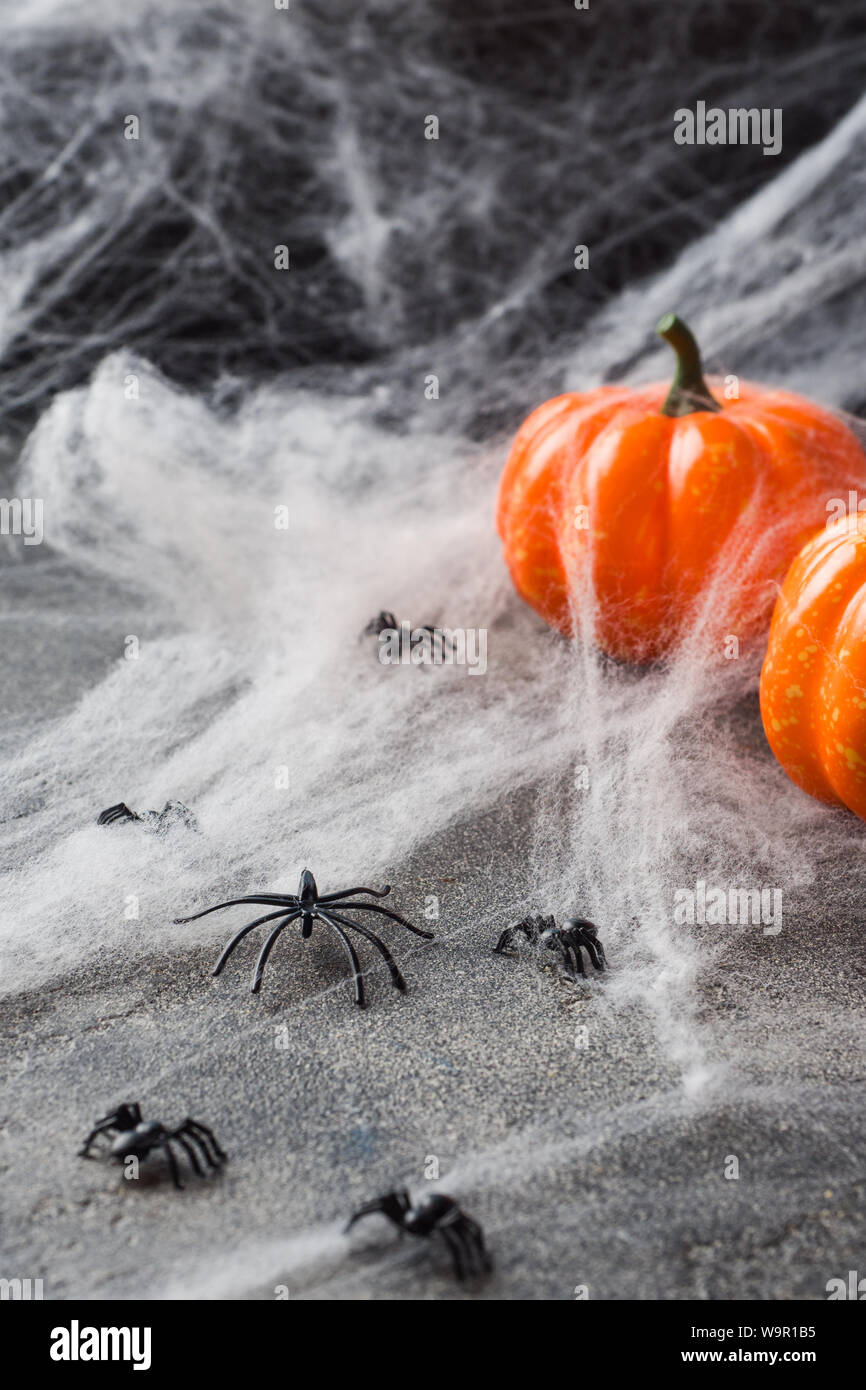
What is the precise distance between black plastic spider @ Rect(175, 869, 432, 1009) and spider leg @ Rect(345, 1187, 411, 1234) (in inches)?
11.9

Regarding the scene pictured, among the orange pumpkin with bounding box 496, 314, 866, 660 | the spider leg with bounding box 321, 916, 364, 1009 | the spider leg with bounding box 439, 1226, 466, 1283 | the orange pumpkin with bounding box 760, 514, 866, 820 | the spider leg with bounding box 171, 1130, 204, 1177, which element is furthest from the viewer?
the orange pumpkin with bounding box 496, 314, 866, 660

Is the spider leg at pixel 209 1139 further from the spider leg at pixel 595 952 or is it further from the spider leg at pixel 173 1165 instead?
the spider leg at pixel 595 952

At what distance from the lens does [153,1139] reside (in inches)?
43.4

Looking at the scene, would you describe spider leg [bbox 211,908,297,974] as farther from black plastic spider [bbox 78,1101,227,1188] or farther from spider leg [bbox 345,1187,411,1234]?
spider leg [bbox 345,1187,411,1234]

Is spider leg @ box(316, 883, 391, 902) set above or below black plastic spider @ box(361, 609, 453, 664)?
below

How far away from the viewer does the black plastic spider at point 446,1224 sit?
1010 mm

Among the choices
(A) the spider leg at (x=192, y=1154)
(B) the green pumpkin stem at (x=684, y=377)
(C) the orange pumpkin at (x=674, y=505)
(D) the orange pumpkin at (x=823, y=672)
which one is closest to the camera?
(A) the spider leg at (x=192, y=1154)

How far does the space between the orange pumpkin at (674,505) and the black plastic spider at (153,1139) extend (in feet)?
3.79

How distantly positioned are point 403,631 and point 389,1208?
126cm

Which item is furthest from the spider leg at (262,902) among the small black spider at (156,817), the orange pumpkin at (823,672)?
the orange pumpkin at (823,672)

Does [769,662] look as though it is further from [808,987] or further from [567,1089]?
[567,1089]

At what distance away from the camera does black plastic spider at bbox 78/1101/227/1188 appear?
43.3 inches

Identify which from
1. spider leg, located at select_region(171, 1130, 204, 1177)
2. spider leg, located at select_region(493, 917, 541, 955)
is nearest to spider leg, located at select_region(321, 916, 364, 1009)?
spider leg, located at select_region(493, 917, 541, 955)

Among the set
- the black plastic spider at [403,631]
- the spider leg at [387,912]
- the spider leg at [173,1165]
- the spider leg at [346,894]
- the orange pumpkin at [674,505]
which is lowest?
the spider leg at [173,1165]
